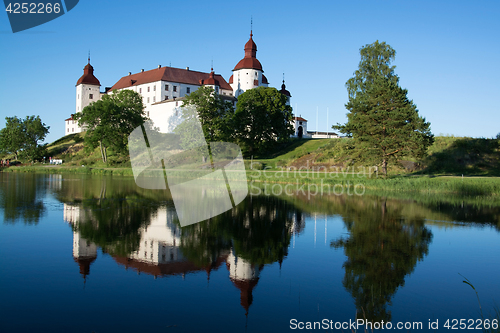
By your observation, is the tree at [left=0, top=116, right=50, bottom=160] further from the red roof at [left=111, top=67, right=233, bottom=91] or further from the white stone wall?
the white stone wall

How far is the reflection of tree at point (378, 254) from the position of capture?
7.88 m

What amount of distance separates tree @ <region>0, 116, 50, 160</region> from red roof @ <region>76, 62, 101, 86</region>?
69.4ft

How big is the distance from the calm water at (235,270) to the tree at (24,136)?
58.6 metres

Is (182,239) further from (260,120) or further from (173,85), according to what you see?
(173,85)

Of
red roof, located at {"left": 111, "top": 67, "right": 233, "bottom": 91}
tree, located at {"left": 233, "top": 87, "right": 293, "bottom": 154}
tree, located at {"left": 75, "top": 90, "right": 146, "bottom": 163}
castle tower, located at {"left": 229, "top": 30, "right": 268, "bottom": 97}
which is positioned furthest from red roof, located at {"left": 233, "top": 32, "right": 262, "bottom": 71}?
tree, located at {"left": 75, "top": 90, "right": 146, "bottom": 163}

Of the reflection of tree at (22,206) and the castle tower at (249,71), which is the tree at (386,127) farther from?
the castle tower at (249,71)

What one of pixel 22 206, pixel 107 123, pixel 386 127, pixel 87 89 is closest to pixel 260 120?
pixel 107 123

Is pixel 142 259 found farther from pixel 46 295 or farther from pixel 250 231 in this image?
pixel 250 231

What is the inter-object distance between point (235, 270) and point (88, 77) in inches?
3704

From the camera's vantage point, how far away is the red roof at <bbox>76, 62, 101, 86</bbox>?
3574 inches

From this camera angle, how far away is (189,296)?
7.73 m

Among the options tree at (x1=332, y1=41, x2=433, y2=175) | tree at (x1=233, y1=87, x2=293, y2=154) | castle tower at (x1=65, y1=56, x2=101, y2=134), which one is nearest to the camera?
tree at (x1=332, y1=41, x2=433, y2=175)

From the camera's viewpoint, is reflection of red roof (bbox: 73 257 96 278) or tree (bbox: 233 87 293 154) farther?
tree (bbox: 233 87 293 154)

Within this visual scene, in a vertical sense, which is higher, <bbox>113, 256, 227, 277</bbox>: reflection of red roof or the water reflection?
the water reflection
